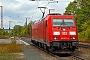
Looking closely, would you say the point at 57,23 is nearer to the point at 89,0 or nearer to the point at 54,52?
the point at 54,52

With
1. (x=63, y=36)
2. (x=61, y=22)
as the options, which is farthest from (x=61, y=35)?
(x=61, y=22)

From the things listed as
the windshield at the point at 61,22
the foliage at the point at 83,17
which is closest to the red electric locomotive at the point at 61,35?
the windshield at the point at 61,22

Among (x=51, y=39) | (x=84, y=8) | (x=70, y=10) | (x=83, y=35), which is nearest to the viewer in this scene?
(x=51, y=39)

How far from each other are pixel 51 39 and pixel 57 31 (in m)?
0.86

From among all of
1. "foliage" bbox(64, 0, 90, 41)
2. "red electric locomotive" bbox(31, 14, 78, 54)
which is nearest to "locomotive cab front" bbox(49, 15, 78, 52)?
"red electric locomotive" bbox(31, 14, 78, 54)

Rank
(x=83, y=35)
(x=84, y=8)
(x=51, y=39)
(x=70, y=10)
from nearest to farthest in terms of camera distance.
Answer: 1. (x=51, y=39)
2. (x=83, y=35)
3. (x=84, y=8)
4. (x=70, y=10)

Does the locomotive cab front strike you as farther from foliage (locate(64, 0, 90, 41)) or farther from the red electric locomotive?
foliage (locate(64, 0, 90, 41))

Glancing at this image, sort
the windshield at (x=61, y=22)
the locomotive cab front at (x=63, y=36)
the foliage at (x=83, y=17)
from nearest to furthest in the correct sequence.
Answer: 1. the locomotive cab front at (x=63, y=36)
2. the windshield at (x=61, y=22)
3. the foliage at (x=83, y=17)

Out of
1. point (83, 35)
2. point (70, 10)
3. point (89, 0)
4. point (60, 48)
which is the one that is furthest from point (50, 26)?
point (70, 10)

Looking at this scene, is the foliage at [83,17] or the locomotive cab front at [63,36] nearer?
the locomotive cab front at [63,36]

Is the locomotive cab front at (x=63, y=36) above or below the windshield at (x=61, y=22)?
below

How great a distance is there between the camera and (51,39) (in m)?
21.6

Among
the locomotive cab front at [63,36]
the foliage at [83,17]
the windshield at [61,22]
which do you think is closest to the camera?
the locomotive cab front at [63,36]

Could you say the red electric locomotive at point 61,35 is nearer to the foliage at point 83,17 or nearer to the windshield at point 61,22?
the windshield at point 61,22
